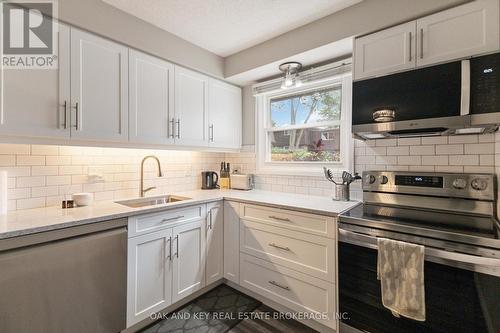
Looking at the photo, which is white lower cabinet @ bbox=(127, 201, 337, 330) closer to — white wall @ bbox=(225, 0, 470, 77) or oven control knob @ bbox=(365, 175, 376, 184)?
oven control knob @ bbox=(365, 175, 376, 184)

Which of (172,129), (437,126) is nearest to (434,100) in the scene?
(437,126)

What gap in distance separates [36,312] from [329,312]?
176 centimetres

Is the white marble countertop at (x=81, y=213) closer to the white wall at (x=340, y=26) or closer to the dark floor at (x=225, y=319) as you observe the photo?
the dark floor at (x=225, y=319)

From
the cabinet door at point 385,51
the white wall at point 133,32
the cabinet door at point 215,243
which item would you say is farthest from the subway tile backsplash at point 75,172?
the cabinet door at point 385,51

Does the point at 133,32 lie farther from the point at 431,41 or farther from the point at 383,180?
the point at 383,180

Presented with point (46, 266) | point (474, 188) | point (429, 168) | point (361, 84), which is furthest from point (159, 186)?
point (474, 188)

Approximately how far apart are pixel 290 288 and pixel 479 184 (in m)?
1.47

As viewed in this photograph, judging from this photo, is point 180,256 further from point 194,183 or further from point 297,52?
point 297,52

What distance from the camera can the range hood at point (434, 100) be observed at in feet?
4.34

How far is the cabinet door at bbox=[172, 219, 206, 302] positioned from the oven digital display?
1651 mm

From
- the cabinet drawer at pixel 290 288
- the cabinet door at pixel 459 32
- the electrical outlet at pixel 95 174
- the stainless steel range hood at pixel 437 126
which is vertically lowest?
the cabinet drawer at pixel 290 288

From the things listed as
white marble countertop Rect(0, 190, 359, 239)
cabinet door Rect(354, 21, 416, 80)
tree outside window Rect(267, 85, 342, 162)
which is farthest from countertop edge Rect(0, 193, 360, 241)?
cabinet door Rect(354, 21, 416, 80)

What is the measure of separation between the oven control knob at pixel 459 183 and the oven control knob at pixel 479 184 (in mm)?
38

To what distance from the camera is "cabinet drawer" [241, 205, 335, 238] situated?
5.50 ft
